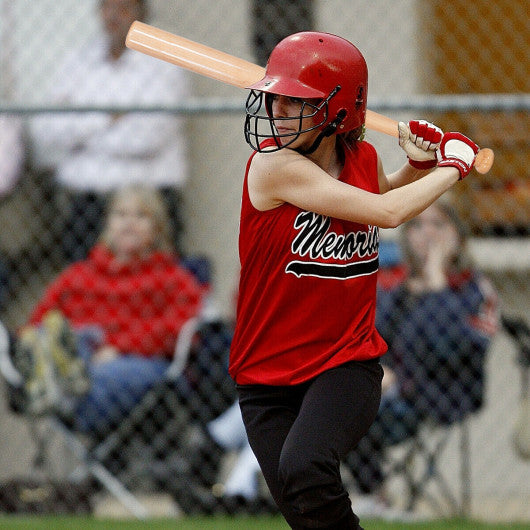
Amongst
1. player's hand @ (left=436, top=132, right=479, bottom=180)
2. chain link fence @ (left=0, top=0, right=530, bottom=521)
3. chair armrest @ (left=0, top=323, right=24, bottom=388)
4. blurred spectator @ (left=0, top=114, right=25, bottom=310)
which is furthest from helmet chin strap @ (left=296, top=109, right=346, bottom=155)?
blurred spectator @ (left=0, top=114, right=25, bottom=310)

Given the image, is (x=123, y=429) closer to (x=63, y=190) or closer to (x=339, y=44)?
(x=63, y=190)

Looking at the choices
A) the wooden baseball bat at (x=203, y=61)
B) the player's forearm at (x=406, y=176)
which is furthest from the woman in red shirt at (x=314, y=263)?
the wooden baseball bat at (x=203, y=61)

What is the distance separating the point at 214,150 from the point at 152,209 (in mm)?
779

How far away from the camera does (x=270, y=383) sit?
314 centimetres

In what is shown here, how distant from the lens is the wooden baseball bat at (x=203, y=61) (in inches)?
137

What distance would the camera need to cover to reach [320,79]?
2.99 m

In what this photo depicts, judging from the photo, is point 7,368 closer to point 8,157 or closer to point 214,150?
point 8,157

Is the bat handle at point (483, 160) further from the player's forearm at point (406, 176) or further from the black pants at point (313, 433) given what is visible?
the black pants at point (313, 433)

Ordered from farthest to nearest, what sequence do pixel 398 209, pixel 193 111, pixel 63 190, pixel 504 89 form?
pixel 504 89
pixel 63 190
pixel 193 111
pixel 398 209

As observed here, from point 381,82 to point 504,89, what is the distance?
678 mm

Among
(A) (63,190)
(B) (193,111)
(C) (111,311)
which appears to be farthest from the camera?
(A) (63,190)

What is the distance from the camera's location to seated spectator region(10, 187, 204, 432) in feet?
16.1

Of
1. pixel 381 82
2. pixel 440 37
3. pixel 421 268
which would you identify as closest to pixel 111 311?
pixel 421 268

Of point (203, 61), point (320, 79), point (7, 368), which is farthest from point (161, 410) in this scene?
→ point (320, 79)
